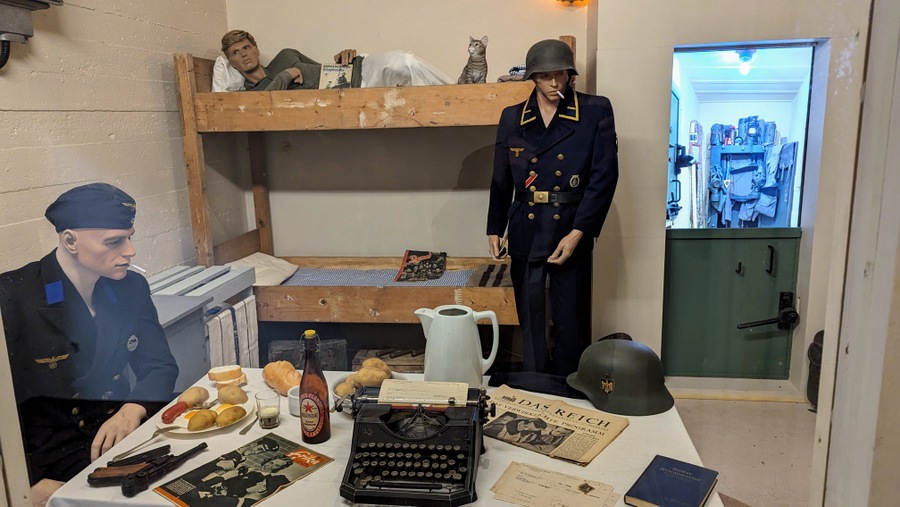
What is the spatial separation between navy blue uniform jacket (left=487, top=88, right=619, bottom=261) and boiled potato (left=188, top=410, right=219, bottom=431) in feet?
4.56

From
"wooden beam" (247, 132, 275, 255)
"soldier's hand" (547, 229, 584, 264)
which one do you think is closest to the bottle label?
"soldier's hand" (547, 229, 584, 264)

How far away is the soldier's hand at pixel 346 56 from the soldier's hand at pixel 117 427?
71.8 inches

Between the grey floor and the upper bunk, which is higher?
the upper bunk

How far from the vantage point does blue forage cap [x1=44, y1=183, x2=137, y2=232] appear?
1.16m

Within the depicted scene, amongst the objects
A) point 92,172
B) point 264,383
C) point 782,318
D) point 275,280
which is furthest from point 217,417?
point 275,280

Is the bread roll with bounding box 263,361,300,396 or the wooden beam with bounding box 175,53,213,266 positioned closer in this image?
the bread roll with bounding box 263,361,300,396

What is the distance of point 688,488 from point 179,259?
1766 millimetres

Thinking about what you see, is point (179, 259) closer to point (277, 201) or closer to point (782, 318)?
point (277, 201)

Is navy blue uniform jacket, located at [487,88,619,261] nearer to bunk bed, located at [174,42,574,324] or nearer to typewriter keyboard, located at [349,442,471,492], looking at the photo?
bunk bed, located at [174,42,574,324]

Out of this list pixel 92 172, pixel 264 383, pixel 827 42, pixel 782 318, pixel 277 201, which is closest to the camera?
pixel 827 42

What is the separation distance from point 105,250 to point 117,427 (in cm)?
38

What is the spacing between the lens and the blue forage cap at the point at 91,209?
1163 mm

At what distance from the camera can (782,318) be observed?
0.98 m

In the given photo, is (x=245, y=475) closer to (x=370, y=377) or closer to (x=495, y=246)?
(x=370, y=377)
